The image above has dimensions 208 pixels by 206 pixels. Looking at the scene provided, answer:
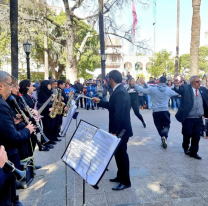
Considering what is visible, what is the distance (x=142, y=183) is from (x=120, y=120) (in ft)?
4.36

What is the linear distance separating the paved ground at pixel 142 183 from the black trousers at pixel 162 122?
0.48 m

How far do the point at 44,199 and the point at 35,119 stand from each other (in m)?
1.31

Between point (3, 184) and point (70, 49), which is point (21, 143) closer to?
point (3, 184)

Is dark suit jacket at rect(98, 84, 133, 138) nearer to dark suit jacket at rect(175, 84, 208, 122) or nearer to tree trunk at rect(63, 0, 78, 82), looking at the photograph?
dark suit jacket at rect(175, 84, 208, 122)

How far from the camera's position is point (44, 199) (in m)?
3.56

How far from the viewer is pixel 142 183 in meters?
4.06

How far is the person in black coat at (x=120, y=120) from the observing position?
3.62 metres

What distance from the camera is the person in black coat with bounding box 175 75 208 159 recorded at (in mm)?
5277

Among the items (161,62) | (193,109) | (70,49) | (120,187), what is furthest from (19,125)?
(161,62)

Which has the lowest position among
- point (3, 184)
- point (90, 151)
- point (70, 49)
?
point (3, 184)

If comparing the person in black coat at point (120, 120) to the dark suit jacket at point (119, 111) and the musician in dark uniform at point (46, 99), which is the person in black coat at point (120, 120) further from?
the musician in dark uniform at point (46, 99)

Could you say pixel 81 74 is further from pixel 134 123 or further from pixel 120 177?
pixel 120 177

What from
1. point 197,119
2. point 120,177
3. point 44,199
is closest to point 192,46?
point 197,119

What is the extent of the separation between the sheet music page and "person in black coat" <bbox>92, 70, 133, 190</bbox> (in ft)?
3.42
